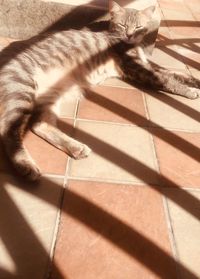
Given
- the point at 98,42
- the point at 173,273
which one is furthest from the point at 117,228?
the point at 98,42

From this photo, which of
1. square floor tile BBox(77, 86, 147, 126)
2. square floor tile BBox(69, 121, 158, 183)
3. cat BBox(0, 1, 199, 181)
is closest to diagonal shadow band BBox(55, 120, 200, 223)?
square floor tile BBox(69, 121, 158, 183)

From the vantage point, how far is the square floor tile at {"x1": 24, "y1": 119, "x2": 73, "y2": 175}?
1.54m

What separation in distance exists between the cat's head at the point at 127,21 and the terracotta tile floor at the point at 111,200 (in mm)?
604

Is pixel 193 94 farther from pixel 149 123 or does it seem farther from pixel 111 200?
pixel 111 200

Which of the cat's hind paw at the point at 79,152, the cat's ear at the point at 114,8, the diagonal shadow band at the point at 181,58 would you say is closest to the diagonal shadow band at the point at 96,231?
the cat's hind paw at the point at 79,152

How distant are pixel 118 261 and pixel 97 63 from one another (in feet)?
5.08

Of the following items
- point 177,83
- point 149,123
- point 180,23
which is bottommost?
point 149,123

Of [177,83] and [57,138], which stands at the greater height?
[177,83]

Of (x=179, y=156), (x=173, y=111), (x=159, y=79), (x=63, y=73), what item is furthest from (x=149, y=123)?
(x=63, y=73)

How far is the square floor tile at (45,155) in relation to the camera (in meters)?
1.54

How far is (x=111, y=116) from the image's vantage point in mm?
1932

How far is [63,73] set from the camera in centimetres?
215

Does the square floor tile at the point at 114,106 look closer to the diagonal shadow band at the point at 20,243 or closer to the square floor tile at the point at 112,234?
the square floor tile at the point at 112,234

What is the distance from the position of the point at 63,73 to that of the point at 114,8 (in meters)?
0.69
